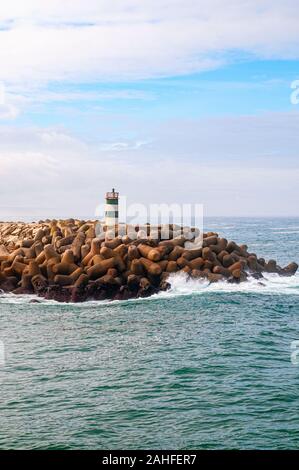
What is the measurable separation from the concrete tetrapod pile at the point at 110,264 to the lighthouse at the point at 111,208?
1.34m

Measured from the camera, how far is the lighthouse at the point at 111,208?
3638cm

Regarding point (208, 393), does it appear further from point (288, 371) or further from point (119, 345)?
point (119, 345)

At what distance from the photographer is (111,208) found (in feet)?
120

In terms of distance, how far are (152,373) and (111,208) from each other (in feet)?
62.2

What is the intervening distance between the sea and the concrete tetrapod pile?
100cm

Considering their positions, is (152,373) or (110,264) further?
(110,264)

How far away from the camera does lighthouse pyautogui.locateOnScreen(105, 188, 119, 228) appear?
36375mm

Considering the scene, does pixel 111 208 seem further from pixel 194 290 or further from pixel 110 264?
pixel 194 290

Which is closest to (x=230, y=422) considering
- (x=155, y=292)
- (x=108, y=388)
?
(x=108, y=388)

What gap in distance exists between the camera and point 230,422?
14.7 metres
